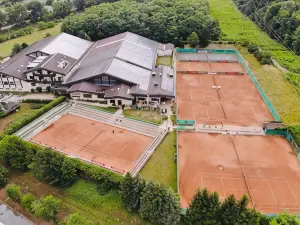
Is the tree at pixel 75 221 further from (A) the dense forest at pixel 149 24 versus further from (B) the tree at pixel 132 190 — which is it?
(A) the dense forest at pixel 149 24

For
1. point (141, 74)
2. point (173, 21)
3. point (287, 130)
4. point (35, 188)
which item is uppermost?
point (173, 21)

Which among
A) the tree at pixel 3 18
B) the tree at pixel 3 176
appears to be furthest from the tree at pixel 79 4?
the tree at pixel 3 176

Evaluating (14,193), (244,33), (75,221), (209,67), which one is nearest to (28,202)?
(14,193)

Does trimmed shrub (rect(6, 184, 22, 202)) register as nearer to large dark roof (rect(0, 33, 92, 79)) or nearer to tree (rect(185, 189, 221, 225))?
tree (rect(185, 189, 221, 225))

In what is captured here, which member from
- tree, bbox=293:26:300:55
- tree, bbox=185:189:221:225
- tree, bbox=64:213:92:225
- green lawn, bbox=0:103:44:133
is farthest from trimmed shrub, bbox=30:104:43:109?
tree, bbox=293:26:300:55

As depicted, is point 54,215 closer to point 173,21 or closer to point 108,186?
point 108,186

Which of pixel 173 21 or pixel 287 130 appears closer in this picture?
pixel 287 130

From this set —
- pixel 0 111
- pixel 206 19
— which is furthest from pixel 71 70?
pixel 206 19
